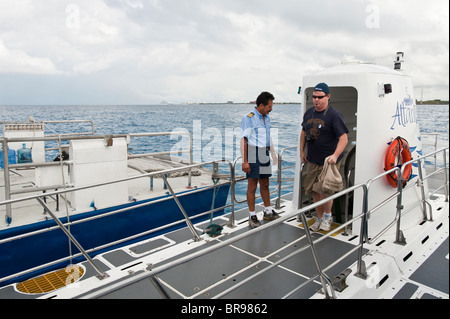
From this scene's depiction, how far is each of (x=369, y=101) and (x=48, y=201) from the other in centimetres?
486

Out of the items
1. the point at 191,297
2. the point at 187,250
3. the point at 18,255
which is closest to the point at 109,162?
the point at 18,255

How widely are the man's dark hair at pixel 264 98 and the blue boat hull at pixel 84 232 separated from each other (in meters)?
1.27

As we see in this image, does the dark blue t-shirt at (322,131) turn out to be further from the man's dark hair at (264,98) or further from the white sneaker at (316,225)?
the white sneaker at (316,225)

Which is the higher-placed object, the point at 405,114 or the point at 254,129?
the point at 405,114

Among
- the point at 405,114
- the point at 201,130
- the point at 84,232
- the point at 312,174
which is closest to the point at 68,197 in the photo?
the point at 84,232

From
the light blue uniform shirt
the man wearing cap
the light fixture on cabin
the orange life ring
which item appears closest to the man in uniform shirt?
the light blue uniform shirt

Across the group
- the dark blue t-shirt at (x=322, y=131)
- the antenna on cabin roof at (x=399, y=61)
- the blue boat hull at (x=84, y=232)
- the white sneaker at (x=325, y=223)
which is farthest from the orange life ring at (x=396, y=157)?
the blue boat hull at (x=84, y=232)

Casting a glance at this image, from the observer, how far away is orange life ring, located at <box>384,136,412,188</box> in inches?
158

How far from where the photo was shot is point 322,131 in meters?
3.89

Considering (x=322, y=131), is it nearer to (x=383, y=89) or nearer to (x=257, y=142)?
(x=257, y=142)

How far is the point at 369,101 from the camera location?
399 centimetres

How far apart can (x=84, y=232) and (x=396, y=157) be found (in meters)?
4.36

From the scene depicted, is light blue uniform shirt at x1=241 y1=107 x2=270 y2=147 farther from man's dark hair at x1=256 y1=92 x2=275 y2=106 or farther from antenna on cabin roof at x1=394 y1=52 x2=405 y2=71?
antenna on cabin roof at x1=394 y1=52 x2=405 y2=71
